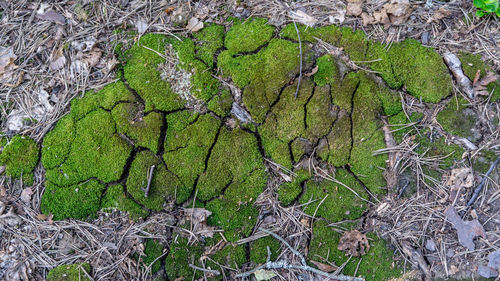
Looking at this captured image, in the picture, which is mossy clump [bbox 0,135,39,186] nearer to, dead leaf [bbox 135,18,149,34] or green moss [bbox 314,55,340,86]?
dead leaf [bbox 135,18,149,34]

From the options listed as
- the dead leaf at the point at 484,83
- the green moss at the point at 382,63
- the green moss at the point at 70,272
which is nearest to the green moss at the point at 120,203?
the green moss at the point at 70,272

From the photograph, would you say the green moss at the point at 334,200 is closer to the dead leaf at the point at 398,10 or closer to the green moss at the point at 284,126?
the green moss at the point at 284,126

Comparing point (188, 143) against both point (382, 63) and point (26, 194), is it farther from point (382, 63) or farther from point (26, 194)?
point (382, 63)

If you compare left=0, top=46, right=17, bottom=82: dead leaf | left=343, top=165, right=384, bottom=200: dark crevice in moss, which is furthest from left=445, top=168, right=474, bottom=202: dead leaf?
left=0, top=46, right=17, bottom=82: dead leaf

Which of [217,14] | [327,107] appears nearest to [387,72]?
[327,107]

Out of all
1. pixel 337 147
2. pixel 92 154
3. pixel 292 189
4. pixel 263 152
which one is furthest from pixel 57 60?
pixel 337 147

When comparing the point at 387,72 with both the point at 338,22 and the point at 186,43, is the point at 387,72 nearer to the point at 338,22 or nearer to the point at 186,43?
the point at 338,22
